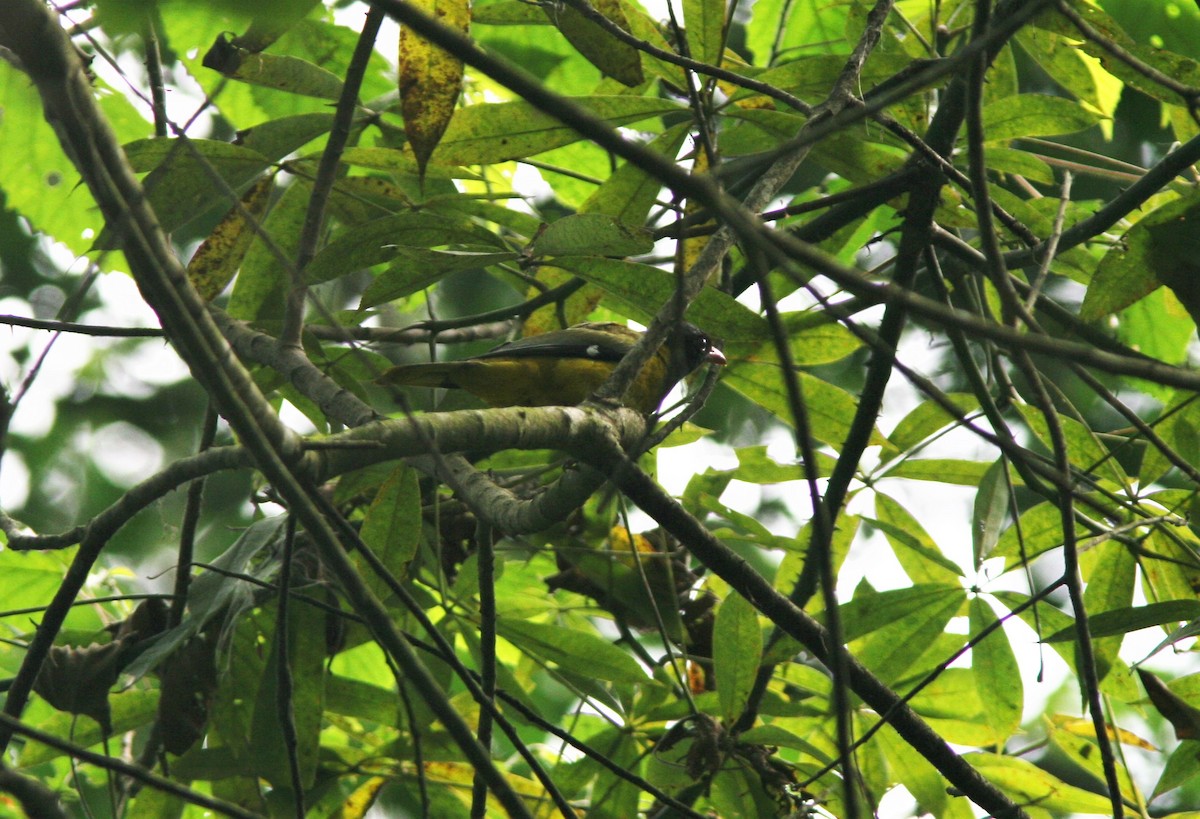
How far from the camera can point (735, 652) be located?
280 cm

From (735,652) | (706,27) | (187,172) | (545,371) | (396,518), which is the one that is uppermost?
(706,27)

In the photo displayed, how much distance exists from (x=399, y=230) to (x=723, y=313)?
80 centimetres

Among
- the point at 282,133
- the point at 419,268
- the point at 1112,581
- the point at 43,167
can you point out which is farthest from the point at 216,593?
the point at 1112,581

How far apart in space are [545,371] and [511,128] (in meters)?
1.57

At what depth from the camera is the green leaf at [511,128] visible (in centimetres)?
264

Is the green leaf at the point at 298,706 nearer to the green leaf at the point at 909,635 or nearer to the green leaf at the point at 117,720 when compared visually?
the green leaf at the point at 117,720

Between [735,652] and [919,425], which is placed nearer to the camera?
[735,652]

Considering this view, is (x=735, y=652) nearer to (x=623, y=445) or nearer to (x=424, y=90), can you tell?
(x=623, y=445)

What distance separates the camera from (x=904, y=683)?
320 centimetres

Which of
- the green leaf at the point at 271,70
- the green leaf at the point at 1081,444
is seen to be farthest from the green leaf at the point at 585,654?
the green leaf at the point at 271,70

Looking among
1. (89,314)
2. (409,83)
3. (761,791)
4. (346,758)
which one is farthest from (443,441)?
(89,314)

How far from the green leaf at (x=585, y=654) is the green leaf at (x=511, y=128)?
51.9 inches

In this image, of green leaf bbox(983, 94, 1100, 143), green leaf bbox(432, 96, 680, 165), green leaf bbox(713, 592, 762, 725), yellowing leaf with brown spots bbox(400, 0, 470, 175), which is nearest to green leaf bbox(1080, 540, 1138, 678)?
green leaf bbox(713, 592, 762, 725)

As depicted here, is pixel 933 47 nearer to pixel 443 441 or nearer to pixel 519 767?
pixel 443 441
